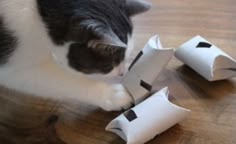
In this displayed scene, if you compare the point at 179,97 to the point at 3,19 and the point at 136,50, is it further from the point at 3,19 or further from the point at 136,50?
the point at 3,19

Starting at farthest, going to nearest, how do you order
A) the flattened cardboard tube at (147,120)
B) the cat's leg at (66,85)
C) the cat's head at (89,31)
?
1. the cat's leg at (66,85)
2. the flattened cardboard tube at (147,120)
3. the cat's head at (89,31)

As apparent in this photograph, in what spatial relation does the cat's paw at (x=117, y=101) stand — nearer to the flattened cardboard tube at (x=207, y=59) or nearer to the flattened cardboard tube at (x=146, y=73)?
the flattened cardboard tube at (x=146, y=73)

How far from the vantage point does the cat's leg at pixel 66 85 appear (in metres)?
1.16

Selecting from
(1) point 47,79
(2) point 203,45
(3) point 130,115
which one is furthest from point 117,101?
(2) point 203,45

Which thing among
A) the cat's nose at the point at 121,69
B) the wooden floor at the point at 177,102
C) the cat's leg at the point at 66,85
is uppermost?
the cat's nose at the point at 121,69

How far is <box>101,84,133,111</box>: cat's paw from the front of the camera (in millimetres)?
1167

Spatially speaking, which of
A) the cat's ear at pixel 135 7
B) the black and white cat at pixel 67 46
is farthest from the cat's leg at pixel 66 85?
the cat's ear at pixel 135 7

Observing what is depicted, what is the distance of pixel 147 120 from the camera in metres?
1.06

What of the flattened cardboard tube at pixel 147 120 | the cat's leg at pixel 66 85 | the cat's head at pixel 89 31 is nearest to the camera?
the cat's head at pixel 89 31

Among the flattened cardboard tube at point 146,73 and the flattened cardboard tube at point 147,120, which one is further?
the flattened cardboard tube at point 146,73

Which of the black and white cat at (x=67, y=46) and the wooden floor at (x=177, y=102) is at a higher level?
the black and white cat at (x=67, y=46)

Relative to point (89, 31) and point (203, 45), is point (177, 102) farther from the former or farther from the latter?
point (89, 31)

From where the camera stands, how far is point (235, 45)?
135cm

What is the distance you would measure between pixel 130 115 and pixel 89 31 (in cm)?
27
